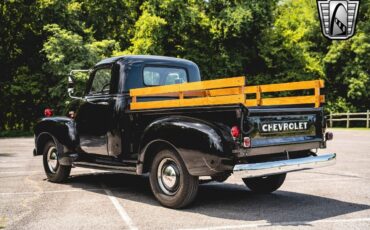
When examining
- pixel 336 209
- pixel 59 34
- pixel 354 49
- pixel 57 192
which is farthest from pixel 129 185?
pixel 354 49

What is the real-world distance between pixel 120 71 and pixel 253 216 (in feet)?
10.4

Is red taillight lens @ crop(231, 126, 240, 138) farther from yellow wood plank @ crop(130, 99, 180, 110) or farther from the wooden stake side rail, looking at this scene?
yellow wood plank @ crop(130, 99, 180, 110)

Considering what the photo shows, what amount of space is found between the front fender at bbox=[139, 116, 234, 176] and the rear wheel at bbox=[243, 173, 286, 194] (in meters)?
1.86

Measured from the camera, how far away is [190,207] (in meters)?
6.20

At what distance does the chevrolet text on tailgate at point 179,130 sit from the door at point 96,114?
0.05ft

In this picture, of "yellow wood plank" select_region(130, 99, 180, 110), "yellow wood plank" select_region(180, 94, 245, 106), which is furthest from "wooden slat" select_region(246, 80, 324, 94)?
"yellow wood plank" select_region(130, 99, 180, 110)

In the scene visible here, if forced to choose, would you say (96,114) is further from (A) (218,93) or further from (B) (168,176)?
(B) (168,176)

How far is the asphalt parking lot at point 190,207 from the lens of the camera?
537cm

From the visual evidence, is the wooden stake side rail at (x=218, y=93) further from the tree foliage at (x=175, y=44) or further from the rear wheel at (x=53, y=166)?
the tree foliage at (x=175, y=44)

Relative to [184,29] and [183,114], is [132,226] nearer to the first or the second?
[183,114]

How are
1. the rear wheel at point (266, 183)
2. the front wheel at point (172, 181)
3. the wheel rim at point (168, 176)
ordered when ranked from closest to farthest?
the front wheel at point (172, 181), the wheel rim at point (168, 176), the rear wheel at point (266, 183)
